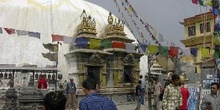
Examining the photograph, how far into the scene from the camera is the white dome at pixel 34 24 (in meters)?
18.8

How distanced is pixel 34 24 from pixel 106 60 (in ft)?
16.3

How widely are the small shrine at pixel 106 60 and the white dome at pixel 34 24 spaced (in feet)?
4.04

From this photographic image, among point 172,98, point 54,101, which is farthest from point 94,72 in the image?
point 54,101

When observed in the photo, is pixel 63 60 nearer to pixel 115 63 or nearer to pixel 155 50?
pixel 115 63

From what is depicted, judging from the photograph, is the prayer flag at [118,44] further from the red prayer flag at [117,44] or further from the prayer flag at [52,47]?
the prayer flag at [52,47]

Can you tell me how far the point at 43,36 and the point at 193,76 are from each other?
936 centimetres

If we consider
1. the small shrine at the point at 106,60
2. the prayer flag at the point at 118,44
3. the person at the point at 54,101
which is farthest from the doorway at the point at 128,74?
the person at the point at 54,101

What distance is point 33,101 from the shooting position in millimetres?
11961

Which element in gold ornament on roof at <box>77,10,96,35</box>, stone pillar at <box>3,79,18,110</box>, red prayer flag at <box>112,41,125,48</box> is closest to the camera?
stone pillar at <box>3,79,18,110</box>

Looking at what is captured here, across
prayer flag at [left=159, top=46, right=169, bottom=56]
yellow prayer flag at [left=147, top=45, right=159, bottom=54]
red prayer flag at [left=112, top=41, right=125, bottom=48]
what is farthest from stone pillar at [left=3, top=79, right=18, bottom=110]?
red prayer flag at [left=112, top=41, right=125, bottom=48]

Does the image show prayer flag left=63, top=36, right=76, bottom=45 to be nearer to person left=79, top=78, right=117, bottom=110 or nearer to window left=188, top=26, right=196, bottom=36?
person left=79, top=78, right=117, bottom=110

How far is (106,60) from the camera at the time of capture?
66.3 feet

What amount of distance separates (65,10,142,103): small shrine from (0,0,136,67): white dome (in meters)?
1.23

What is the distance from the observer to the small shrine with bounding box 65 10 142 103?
18672 mm
